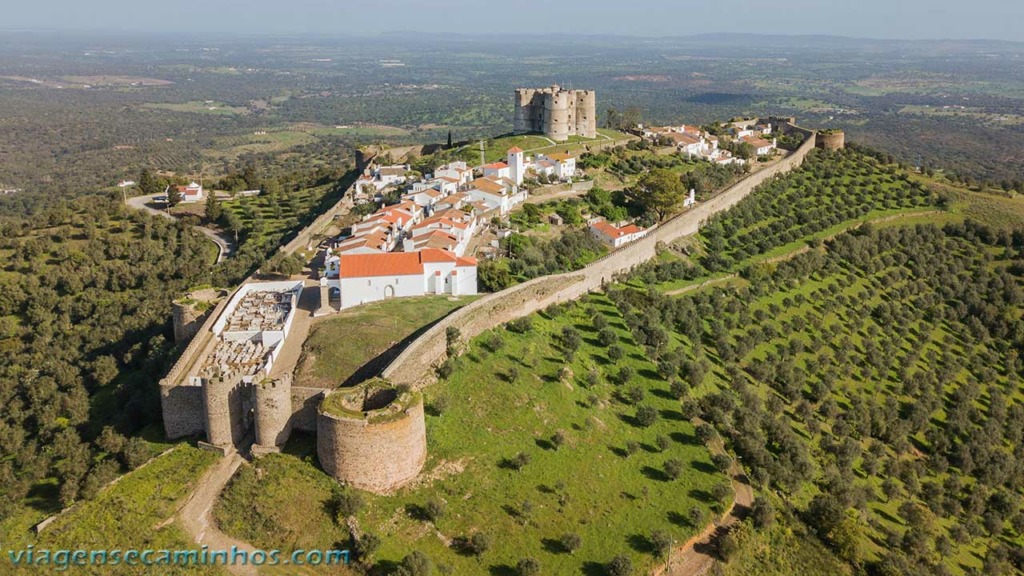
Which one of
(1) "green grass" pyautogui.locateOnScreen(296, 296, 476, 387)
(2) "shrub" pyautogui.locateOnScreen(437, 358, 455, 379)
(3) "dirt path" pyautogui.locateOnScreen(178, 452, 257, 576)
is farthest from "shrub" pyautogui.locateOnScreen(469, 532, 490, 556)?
(1) "green grass" pyautogui.locateOnScreen(296, 296, 476, 387)

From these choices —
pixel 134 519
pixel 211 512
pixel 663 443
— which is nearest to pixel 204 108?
pixel 134 519

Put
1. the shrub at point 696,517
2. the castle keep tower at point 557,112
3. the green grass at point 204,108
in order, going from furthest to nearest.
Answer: the green grass at point 204,108, the castle keep tower at point 557,112, the shrub at point 696,517

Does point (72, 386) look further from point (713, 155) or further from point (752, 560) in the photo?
point (713, 155)

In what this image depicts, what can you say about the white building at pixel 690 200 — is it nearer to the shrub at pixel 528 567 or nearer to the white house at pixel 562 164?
the white house at pixel 562 164

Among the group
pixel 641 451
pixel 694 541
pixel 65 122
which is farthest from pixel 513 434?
pixel 65 122

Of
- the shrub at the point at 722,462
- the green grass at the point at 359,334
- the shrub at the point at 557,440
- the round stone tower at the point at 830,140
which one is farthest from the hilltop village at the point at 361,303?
the round stone tower at the point at 830,140

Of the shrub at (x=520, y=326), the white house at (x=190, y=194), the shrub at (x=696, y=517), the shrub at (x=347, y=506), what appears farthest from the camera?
the white house at (x=190, y=194)
